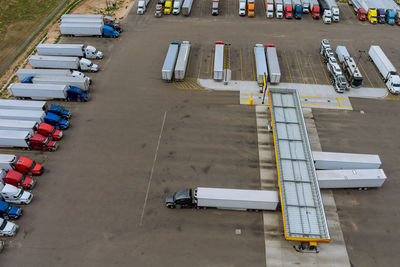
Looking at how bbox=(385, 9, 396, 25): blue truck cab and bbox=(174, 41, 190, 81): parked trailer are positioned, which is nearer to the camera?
bbox=(174, 41, 190, 81): parked trailer

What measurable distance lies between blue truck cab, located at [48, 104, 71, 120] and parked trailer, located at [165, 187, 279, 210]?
77.6 ft

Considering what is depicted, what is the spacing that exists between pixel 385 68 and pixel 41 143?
204ft

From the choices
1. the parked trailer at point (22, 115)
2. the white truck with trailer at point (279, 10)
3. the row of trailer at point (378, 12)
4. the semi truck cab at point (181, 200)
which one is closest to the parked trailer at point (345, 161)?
the semi truck cab at point (181, 200)

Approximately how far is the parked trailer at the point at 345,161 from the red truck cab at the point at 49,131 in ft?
124

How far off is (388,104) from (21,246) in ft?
196

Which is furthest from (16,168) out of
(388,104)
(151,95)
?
(388,104)

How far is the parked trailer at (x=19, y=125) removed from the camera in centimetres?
4156

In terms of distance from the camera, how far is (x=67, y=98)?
49.7m

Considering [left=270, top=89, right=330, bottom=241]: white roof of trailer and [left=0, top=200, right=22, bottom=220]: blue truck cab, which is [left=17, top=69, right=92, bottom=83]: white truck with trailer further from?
[left=270, top=89, right=330, bottom=241]: white roof of trailer

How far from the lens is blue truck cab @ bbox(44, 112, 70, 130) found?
144ft

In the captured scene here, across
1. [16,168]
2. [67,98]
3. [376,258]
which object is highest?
[67,98]

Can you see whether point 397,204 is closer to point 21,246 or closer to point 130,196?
point 130,196

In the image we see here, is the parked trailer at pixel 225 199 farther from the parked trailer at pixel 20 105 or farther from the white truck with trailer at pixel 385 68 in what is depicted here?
the white truck with trailer at pixel 385 68

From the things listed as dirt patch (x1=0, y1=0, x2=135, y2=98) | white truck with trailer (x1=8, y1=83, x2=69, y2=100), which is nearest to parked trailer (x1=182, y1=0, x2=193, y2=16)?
dirt patch (x1=0, y1=0, x2=135, y2=98)
